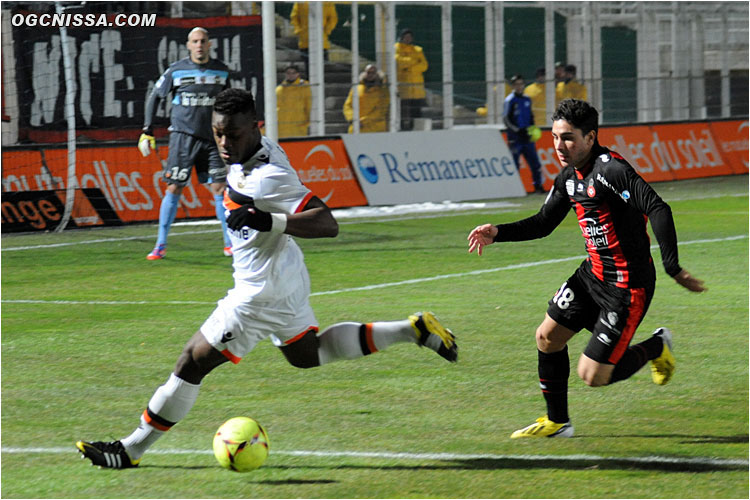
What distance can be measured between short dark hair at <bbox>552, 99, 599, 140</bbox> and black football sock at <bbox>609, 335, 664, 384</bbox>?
1178 mm

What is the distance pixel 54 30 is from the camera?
17.8 meters

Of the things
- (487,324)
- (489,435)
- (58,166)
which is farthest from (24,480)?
(58,166)

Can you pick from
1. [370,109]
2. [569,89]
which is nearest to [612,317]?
[370,109]

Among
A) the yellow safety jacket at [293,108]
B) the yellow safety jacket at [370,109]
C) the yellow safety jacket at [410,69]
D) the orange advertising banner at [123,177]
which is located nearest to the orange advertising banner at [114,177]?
the orange advertising banner at [123,177]

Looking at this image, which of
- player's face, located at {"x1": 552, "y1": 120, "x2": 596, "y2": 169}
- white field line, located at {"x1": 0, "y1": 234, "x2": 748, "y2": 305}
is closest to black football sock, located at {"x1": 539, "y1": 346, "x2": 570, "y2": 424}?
player's face, located at {"x1": 552, "y1": 120, "x2": 596, "y2": 169}

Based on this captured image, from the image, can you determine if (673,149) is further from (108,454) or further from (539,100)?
(108,454)

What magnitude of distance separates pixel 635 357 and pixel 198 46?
27.5ft

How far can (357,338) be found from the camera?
605cm

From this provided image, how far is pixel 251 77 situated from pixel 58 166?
382cm

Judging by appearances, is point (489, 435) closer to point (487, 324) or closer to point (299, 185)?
point (299, 185)

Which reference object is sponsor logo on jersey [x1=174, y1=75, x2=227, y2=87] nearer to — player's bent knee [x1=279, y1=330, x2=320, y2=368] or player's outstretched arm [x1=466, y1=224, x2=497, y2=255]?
player's outstretched arm [x1=466, y1=224, x2=497, y2=255]

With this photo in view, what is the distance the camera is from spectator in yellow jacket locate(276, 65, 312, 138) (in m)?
20.4

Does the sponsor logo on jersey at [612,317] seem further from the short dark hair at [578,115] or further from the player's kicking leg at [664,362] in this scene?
the short dark hair at [578,115]

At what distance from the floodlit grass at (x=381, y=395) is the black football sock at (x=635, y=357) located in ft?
1.08
